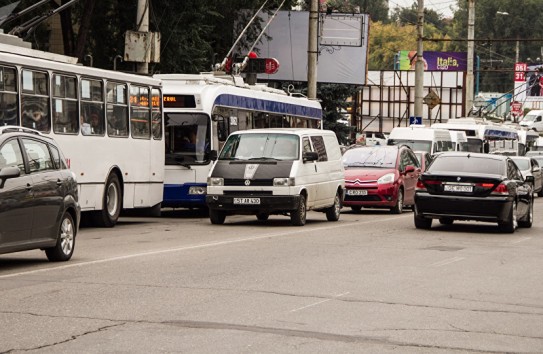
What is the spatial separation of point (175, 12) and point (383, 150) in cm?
1072

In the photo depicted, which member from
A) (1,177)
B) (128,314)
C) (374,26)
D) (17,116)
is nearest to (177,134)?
(17,116)

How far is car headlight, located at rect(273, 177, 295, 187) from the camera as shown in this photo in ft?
80.5

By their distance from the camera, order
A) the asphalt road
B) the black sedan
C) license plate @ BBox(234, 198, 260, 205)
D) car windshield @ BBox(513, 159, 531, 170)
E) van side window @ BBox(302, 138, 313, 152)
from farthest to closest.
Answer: car windshield @ BBox(513, 159, 531, 170) → van side window @ BBox(302, 138, 313, 152) → license plate @ BBox(234, 198, 260, 205) → the black sedan → the asphalt road

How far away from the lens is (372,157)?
3284 centimetres

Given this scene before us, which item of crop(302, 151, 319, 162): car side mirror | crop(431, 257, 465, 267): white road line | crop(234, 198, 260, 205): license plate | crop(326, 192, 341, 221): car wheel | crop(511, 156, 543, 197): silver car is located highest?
crop(302, 151, 319, 162): car side mirror

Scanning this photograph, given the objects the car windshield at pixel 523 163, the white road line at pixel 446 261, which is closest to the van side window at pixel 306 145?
the white road line at pixel 446 261

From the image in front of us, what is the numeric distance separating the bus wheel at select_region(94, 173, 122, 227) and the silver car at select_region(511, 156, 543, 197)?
22.6m

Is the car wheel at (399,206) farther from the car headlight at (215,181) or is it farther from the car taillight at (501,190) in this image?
the car headlight at (215,181)

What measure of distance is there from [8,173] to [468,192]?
11.6 meters

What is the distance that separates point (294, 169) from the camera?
24797 mm

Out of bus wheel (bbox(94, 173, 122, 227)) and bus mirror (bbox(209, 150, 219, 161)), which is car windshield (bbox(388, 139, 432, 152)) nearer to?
bus mirror (bbox(209, 150, 219, 161))

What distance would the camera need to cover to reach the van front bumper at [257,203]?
24453mm

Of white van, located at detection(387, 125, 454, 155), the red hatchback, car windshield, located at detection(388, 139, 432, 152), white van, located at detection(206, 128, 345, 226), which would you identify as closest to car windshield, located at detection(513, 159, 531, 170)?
white van, located at detection(387, 125, 454, 155)

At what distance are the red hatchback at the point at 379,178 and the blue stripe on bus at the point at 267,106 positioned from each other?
8.02 feet
